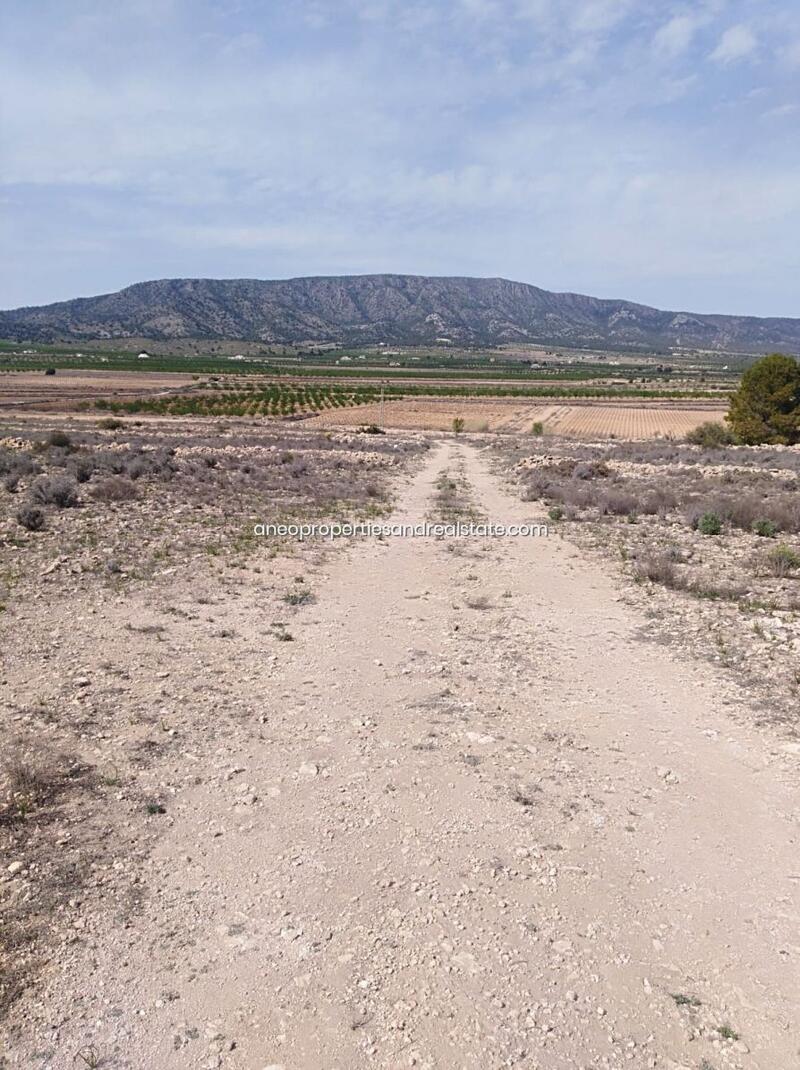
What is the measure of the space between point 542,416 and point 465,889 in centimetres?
8187

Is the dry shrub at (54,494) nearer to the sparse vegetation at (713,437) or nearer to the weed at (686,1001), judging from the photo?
the weed at (686,1001)

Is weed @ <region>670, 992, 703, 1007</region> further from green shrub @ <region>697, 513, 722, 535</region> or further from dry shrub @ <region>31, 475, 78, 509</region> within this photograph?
dry shrub @ <region>31, 475, 78, 509</region>

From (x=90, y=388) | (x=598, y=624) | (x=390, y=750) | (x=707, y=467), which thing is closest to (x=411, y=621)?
(x=598, y=624)

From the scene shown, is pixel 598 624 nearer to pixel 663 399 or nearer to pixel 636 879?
pixel 636 879

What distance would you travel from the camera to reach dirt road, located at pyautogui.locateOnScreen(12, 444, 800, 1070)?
3.83m

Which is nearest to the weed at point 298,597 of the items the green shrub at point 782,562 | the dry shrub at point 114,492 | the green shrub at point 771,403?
the green shrub at point 782,562

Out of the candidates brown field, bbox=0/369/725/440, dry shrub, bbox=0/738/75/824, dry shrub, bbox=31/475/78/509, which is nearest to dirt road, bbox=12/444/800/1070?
dry shrub, bbox=0/738/75/824

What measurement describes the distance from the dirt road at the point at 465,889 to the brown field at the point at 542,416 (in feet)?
178

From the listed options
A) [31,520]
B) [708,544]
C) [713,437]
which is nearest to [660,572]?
[708,544]

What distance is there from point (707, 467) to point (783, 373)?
1646 cm

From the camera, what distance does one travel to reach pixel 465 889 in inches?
194

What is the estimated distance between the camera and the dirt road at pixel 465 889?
3826 millimetres

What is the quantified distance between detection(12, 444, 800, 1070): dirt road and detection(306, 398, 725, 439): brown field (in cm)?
5432

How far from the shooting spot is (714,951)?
441cm
